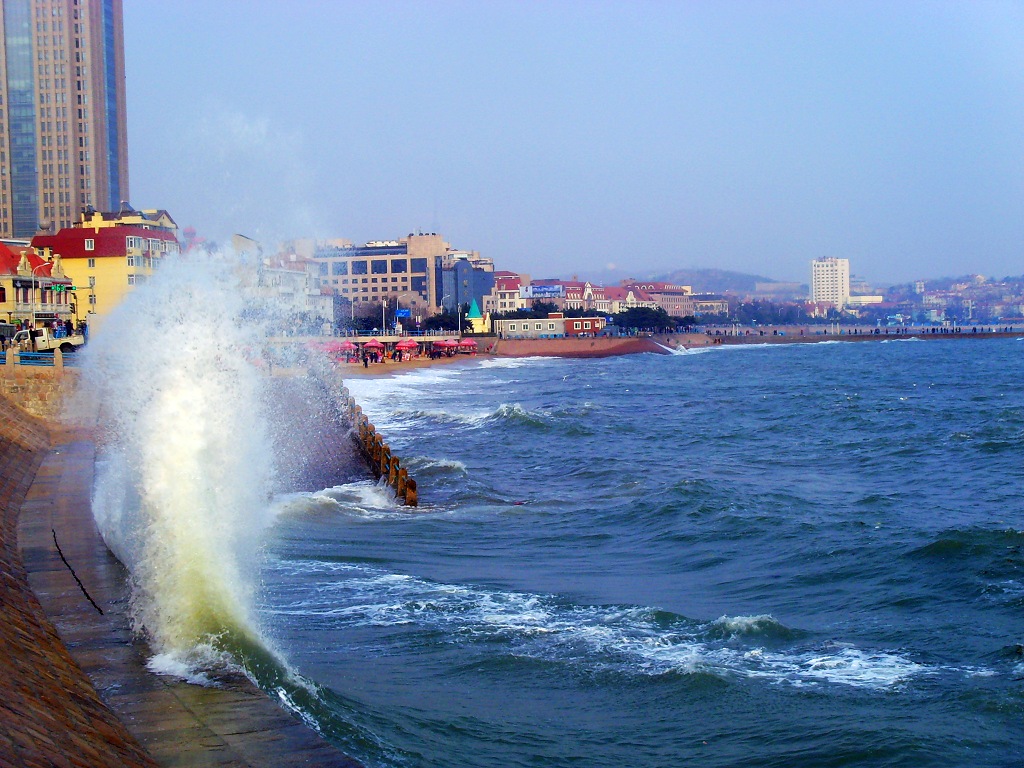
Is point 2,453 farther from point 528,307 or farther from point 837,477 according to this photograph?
point 528,307

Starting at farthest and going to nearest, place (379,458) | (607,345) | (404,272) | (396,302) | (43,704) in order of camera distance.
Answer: (404,272)
(396,302)
(607,345)
(379,458)
(43,704)

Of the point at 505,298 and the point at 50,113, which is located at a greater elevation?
the point at 50,113

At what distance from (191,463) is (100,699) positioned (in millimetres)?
3394

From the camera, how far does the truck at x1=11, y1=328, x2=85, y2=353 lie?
3066 cm

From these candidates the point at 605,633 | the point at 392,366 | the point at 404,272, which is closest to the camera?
the point at 605,633

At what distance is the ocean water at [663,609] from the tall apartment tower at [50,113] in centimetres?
8387

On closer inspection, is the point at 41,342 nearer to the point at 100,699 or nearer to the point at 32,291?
the point at 32,291

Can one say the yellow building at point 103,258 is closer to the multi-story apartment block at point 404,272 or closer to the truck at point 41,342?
the truck at point 41,342

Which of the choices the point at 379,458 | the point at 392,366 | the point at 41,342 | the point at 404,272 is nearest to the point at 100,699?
the point at 379,458

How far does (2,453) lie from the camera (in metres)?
16.5

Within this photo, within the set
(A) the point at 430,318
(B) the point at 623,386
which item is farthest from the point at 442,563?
(A) the point at 430,318

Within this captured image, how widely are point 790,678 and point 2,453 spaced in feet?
42.7

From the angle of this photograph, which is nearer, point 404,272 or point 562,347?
point 562,347

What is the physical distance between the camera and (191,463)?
10195mm
